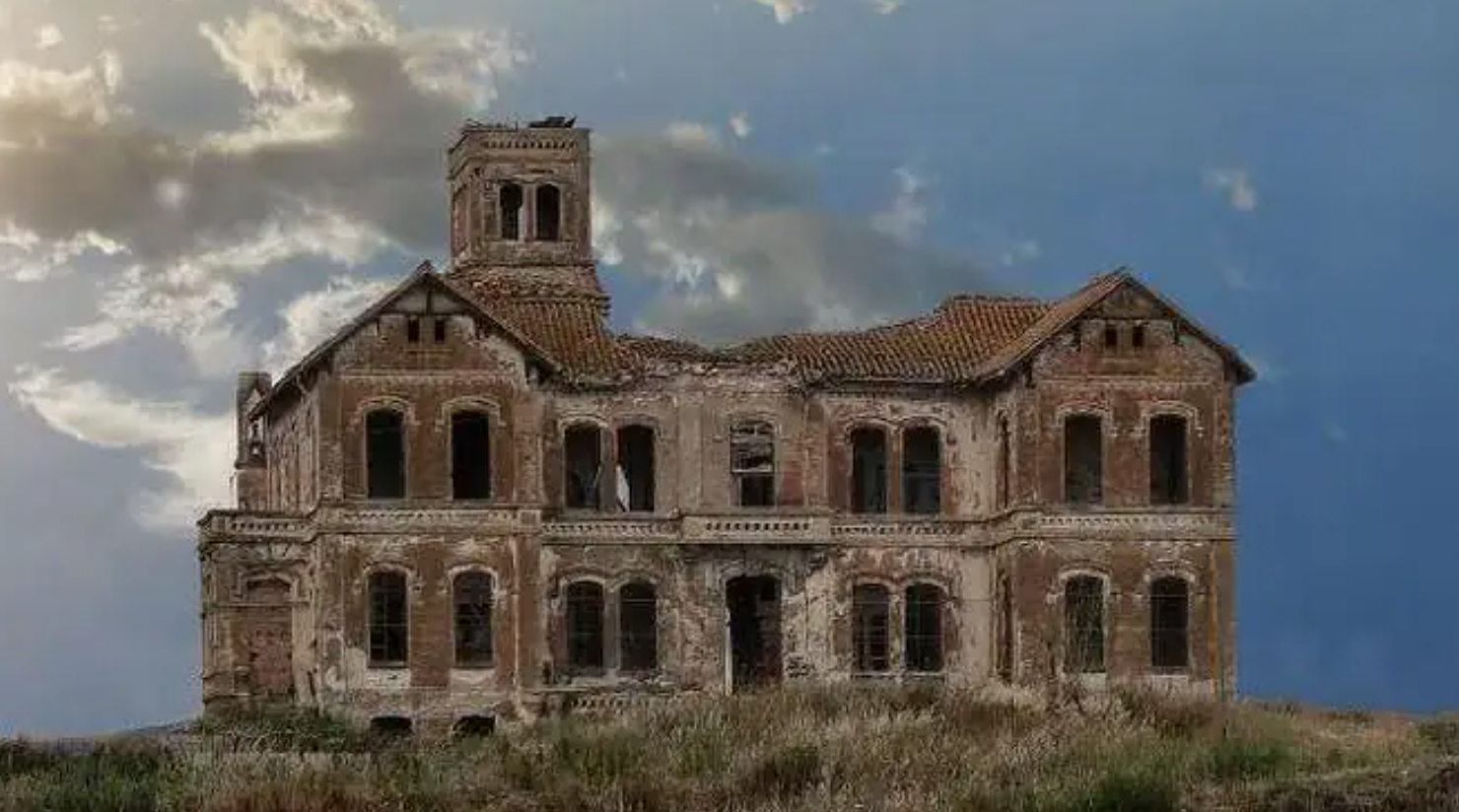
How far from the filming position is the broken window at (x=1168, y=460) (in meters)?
58.9

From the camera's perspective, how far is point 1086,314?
58.4 m

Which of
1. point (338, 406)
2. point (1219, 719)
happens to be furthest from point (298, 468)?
point (1219, 719)

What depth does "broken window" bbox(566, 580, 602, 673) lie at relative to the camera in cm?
5753

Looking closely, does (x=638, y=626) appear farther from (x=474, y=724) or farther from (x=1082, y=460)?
(x=1082, y=460)

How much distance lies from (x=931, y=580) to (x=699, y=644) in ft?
15.6

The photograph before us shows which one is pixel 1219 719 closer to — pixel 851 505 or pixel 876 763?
pixel 876 763

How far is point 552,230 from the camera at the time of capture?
218 ft

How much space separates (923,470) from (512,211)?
39.3ft

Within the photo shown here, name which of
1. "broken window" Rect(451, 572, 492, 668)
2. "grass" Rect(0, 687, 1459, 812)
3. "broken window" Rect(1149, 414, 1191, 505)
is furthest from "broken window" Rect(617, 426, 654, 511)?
"grass" Rect(0, 687, 1459, 812)

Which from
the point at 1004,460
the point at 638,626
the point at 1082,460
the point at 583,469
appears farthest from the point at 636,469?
the point at 1082,460

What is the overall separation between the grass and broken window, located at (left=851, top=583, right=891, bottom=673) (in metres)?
12.5

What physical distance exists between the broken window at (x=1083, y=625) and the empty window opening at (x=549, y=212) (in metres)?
14.9

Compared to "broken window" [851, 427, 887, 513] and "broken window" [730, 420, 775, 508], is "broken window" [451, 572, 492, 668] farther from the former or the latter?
"broken window" [851, 427, 887, 513]

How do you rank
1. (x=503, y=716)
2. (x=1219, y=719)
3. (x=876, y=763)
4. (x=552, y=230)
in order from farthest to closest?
(x=552, y=230) → (x=503, y=716) → (x=1219, y=719) → (x=876, y=763)
